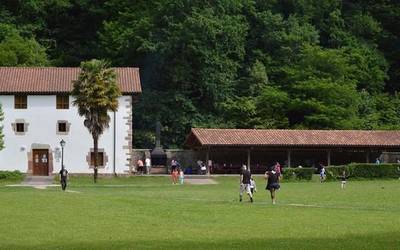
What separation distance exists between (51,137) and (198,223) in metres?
41.2

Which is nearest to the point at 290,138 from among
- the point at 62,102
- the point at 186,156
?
the point at 186,156

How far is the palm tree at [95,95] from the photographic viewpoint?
56562mm

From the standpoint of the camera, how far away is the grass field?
1881 cm

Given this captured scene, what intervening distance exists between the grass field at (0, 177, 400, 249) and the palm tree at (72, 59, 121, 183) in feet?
68.8

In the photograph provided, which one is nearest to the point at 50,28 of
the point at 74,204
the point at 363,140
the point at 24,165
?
the point at 24,165

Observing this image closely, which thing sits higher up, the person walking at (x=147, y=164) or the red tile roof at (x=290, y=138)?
the red tile roof at (x=290, y=138)

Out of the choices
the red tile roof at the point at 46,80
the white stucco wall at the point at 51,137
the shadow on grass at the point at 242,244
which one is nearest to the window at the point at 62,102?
the white stucco wall at the point at 51,137

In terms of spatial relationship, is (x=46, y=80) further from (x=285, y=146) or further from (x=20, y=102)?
(x=285, y=146)

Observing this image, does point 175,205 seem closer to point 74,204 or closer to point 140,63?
point 74,204

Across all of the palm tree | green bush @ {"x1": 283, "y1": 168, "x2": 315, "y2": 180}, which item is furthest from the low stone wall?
the palm tree

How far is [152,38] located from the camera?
266ft

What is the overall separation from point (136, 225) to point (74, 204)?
878 cm

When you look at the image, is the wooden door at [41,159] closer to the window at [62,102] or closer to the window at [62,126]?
the window at [62,126]

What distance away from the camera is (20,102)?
63.5 m
